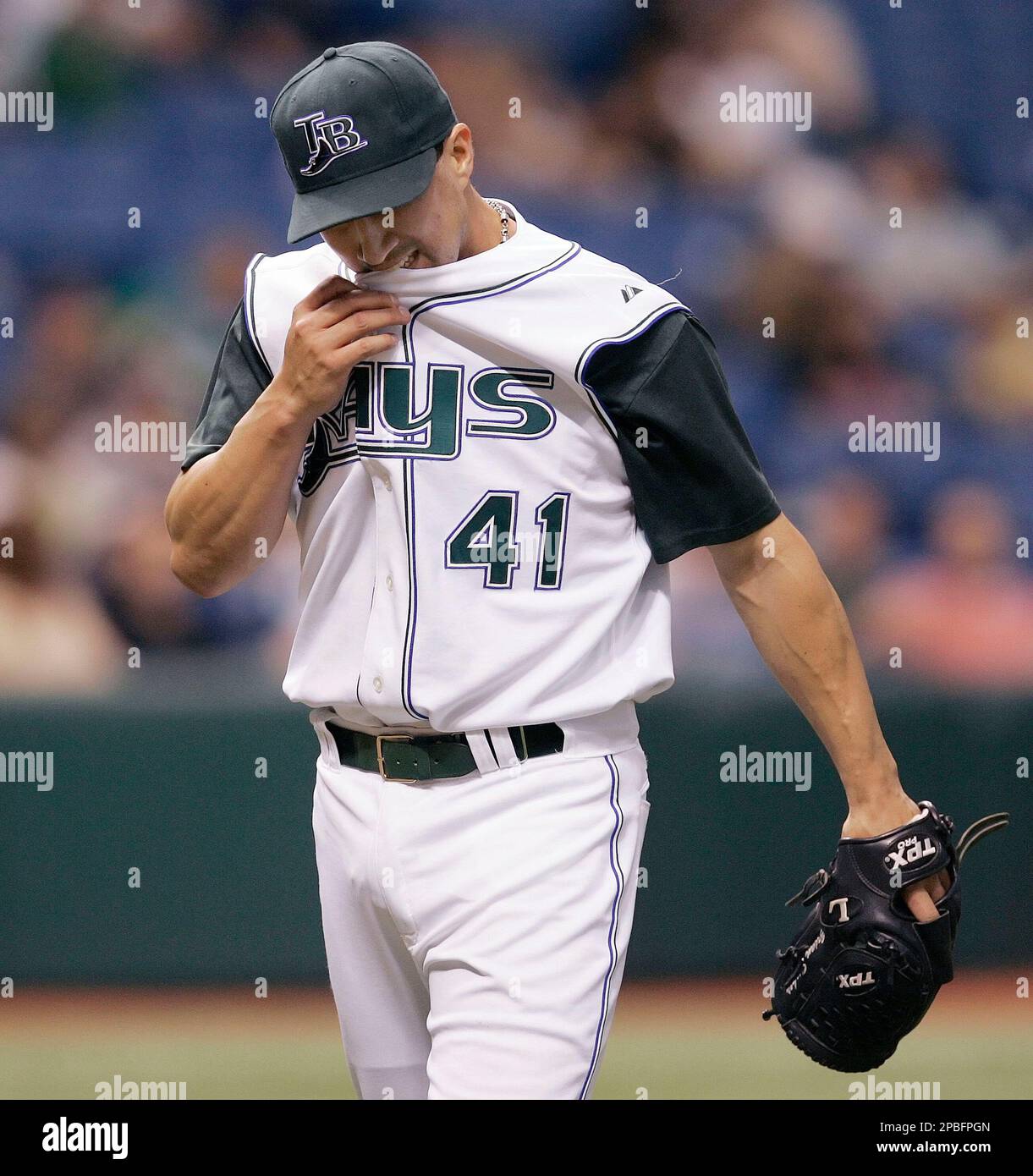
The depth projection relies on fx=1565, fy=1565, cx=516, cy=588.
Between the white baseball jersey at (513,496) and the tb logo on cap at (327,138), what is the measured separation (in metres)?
0.15

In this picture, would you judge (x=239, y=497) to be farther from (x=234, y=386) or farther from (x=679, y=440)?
(x=679, y=440)

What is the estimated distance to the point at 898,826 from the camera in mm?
1853

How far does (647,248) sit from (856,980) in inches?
83.8

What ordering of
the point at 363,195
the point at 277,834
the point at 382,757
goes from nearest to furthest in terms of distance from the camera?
1. the point at 363,195
2. the point at 382,757
3. the point at 277,834

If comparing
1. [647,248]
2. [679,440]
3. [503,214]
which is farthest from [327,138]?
[647,248]

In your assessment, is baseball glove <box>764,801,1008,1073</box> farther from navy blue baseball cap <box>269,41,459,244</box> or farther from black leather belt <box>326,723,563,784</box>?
navy blue baseball cap <box>269,41,459,244</box>

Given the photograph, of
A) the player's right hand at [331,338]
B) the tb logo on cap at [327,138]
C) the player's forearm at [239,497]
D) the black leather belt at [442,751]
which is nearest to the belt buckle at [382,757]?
A: the black leather belt at [442,751]

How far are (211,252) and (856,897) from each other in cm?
233

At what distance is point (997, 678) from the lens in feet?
11.8

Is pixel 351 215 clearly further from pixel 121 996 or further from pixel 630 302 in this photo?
pixel 121 996

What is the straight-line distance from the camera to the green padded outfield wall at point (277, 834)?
355 centimetres

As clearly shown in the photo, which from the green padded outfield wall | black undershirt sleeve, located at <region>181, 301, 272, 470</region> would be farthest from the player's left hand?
the green padded outfield wall

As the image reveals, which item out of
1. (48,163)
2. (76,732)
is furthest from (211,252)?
(76,732)

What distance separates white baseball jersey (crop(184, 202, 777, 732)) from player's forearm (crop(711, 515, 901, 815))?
0.20ft
